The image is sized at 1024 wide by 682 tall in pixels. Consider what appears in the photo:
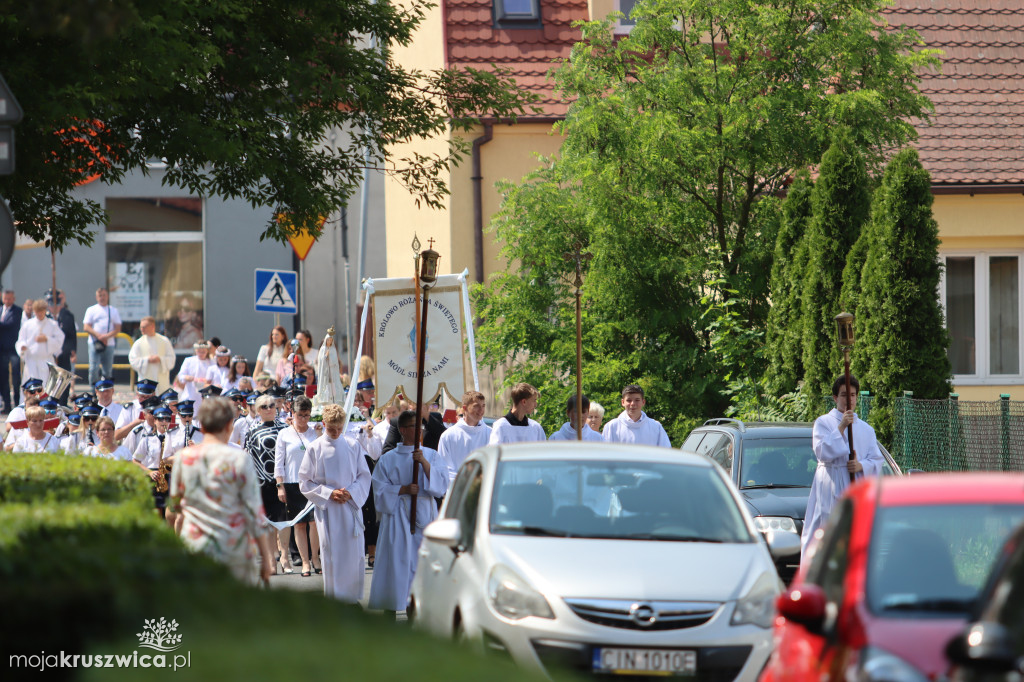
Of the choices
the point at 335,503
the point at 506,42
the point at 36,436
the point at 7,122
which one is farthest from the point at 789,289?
the point at 7,122

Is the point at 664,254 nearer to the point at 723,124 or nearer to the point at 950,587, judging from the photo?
the point at 723,124

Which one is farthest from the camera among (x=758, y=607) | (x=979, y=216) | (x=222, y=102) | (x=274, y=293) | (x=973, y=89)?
(x=973, y=89)

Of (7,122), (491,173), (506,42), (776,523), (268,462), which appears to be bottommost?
(776,523)

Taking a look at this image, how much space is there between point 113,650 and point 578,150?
16128 millimetres

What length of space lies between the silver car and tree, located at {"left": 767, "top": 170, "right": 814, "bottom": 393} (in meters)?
10.4

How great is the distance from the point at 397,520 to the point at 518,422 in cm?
150

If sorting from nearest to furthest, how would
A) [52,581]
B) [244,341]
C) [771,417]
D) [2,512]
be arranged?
[52,581] → [2,512] → [771,417] → [244,341]

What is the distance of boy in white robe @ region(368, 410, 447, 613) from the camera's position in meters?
12.3

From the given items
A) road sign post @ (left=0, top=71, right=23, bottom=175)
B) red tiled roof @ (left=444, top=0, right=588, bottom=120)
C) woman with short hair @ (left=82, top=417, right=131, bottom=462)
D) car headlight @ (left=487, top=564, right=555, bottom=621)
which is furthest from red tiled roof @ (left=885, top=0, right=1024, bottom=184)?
road sign post @ (left=0, top=71, right=23, bottom=175)

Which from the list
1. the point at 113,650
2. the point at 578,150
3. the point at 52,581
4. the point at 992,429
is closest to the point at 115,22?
the point at 52,581

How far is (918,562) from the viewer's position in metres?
5.46

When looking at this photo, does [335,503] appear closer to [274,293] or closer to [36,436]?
[36,436]

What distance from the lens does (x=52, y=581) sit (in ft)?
15.5

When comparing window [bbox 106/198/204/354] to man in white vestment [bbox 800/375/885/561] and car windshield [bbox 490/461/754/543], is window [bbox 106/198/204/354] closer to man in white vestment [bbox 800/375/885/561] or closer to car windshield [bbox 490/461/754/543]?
man in white vestment [bbox 800/375/885/561]
